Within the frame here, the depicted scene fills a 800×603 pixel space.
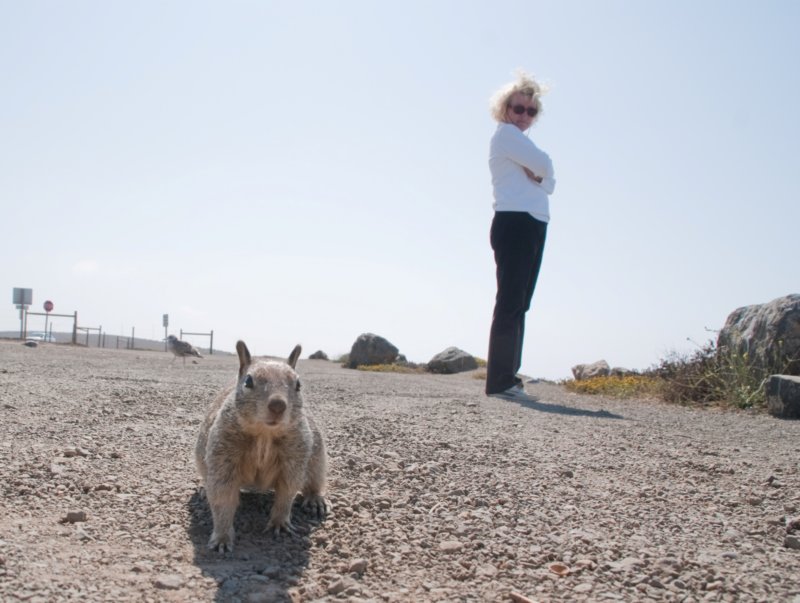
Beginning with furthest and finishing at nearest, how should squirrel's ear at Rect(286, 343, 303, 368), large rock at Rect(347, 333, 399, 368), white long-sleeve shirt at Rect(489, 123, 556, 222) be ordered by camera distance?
large rock at Rect(347, 333, 399, 368) → white long-sleeve shirt at Rect(489, 123, 556, 222) → squirrel's ear at Rect(286, 343, 303, 368)

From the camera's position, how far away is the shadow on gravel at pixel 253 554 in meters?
2.60

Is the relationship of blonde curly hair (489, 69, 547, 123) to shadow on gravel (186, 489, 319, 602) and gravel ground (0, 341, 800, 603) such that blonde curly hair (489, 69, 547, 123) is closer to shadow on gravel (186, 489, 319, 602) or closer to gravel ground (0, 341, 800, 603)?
gravel ground (0, 341, 800, 603)

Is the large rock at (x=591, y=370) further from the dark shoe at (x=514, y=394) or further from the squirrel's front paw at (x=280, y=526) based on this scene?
the squirrel's front paw at (x=280, y=526)

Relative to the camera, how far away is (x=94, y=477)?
3.74 m

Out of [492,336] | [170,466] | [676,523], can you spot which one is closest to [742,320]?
[492,336]

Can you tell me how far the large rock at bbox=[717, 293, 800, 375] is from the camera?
32.1ft

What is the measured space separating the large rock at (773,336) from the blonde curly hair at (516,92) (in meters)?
4.52

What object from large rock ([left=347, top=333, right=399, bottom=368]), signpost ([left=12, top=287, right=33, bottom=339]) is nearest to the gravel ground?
large rock ([left=347, top=333, right=399, bottom=368])

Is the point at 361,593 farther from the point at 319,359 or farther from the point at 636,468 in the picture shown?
the point at 319,359

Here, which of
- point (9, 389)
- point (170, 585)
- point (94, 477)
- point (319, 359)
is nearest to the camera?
point (170, 585)

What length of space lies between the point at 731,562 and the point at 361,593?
147cm

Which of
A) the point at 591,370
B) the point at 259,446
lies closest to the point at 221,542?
the point at 259,446

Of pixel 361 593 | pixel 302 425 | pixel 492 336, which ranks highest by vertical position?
pixel 492 336

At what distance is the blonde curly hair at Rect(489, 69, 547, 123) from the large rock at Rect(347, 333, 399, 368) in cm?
1666
